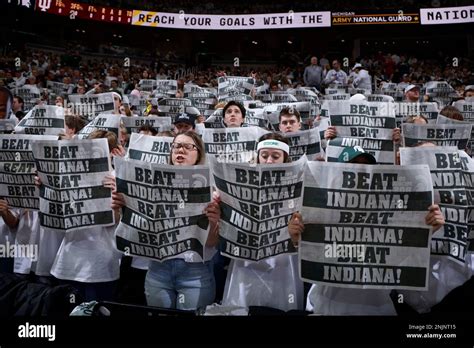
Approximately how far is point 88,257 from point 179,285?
0.74 m

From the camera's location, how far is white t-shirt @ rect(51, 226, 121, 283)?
3654 mm

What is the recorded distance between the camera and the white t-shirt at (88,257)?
3654 millimetres

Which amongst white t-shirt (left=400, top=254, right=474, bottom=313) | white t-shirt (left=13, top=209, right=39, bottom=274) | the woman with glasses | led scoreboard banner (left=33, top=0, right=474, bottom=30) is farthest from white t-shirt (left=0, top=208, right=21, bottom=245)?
led scoreboard banner (left=33, top=0, right=474, bottom=30)

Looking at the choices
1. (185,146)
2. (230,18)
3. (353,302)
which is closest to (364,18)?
(230,18)

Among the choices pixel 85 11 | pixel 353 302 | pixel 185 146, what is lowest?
pixel 353 302

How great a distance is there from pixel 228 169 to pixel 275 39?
29696 millimetres

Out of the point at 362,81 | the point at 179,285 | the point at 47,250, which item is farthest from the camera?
the point at 362,81

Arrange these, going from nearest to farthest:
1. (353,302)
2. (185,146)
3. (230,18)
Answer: (353,302), (185,146), (230,18)

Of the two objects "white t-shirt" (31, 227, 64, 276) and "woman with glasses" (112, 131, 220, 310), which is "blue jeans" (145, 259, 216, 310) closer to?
"woman with glasses" (112, 131, 220, 310)

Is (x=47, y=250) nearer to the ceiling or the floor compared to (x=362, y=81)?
nearer to the floor

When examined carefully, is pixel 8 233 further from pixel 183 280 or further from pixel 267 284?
pixel 267 284

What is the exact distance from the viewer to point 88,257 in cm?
369

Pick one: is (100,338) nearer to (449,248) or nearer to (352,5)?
(449,248)

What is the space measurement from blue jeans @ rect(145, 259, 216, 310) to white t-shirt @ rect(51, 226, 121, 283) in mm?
434
